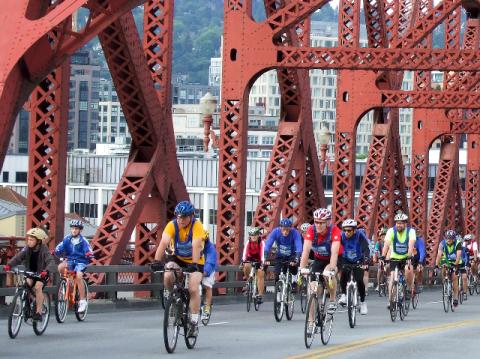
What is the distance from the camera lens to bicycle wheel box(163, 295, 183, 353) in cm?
1884

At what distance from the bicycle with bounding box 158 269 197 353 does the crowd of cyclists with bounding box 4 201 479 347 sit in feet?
0.07

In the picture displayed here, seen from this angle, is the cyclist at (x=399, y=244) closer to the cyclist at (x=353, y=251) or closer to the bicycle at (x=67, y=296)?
the cyclist at (x=353, y=251)

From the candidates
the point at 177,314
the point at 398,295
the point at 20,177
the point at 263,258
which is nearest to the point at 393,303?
the point at 398,295

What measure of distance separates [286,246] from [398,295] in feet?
7.40

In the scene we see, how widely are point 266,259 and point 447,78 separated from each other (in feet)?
71.4

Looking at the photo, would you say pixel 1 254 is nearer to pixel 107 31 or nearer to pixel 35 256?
pixel 107 31

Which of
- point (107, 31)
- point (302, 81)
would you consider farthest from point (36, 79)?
point (302, 81)

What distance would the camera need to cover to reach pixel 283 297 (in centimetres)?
2691

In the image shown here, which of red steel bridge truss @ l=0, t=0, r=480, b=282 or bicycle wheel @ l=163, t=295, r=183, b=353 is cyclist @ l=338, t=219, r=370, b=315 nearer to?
red steel bridge truss @ l=0, t=0, r=480, b=282

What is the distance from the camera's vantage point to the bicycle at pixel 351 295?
24.8m

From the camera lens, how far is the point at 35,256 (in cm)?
2175

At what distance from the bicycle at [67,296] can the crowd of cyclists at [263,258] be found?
0.22ft

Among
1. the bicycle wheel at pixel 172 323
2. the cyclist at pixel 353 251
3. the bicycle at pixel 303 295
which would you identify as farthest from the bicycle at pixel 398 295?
the bicycle wheel at pixel 172 323

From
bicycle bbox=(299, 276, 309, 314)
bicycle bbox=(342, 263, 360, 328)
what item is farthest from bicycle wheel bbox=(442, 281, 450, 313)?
bicycle bbox=(342, 263, 360, 328)
